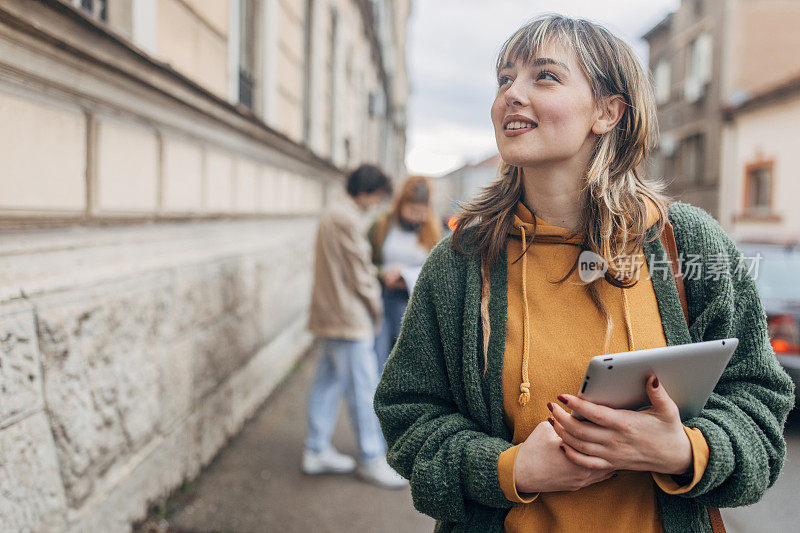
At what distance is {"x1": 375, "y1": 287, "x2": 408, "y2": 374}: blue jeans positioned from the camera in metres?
4.48

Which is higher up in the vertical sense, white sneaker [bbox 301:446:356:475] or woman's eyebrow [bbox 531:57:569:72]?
woman's eyebrow [bbox 531:57:569:72]

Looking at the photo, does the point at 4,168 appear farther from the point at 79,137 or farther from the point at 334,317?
the point at 334,317

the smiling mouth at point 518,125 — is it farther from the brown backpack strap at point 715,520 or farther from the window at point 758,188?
the window at point 758,188

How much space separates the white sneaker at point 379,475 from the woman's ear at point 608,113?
2.78m

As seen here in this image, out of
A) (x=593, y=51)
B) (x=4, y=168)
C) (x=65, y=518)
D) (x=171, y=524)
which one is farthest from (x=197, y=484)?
(x=593, y=51)

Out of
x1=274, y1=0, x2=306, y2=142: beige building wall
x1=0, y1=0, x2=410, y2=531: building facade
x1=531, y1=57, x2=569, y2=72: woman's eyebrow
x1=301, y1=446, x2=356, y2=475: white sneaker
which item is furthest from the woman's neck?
x1=274, y1=0, x2=306, y2=142: beige building wall

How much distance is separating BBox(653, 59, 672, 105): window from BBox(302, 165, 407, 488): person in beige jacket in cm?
2465

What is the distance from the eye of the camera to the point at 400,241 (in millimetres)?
4559

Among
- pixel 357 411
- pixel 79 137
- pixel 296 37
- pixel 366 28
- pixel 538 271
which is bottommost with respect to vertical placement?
pixel 357 411

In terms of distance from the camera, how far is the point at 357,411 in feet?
13.1

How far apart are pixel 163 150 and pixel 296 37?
378 cm

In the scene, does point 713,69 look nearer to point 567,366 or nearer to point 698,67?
point 698,67

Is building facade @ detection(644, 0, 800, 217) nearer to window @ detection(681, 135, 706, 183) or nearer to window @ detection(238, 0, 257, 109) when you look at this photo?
window @ detection(681, 135, 706, 183)

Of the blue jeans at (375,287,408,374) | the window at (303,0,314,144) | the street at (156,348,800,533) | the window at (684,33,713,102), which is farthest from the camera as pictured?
the window at (684,33,713,102)
